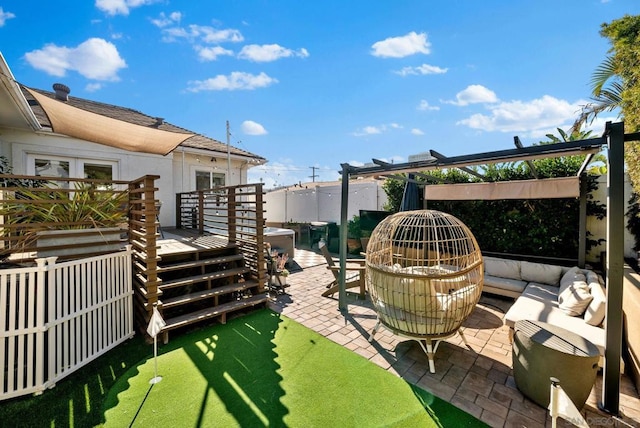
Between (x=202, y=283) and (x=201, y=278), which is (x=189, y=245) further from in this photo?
(x=201, y=278)

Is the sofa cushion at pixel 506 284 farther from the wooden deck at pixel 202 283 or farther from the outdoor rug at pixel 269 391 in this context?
the wooden deck at pixel 202 283

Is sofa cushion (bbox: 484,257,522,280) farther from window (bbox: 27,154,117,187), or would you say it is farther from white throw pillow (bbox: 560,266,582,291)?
window (bbox: 27,154,117,187)

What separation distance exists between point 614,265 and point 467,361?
76.7 inches

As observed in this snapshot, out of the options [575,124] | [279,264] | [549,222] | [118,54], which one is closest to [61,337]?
[279,264]

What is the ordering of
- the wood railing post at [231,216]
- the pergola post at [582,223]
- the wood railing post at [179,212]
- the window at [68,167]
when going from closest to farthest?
1. the pergola post at [582,223]
2. the wood railing post at [231,216]
3. the window at [68,167]
4. the wood railing post at [179,212]

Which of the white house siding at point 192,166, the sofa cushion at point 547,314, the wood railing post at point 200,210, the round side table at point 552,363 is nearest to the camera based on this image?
the round side table at point 552,363

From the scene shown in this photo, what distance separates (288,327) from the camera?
452cm

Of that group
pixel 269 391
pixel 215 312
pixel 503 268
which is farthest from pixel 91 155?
pixel 503 268

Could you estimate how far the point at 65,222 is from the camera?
3.96 m

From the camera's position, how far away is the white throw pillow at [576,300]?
366 centimetres

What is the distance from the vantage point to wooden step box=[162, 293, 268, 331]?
13.7 ft

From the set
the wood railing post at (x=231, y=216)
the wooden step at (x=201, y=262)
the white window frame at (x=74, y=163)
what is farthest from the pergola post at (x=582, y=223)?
the white window frame at (x=74, y=163)

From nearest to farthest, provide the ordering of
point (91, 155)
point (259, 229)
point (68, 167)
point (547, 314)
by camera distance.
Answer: point (547, 314) < point (259, 229) < point (68, 167) < point (91, 155)

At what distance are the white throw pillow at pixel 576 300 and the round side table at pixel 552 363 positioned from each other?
1218 millimetres
